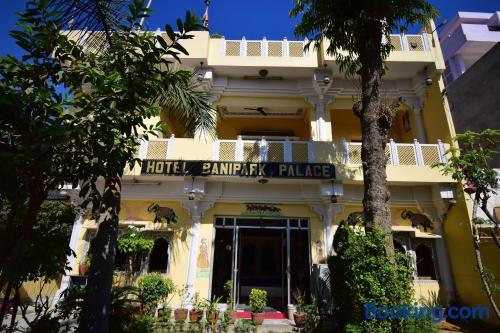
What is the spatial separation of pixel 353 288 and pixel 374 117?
4.05 meters

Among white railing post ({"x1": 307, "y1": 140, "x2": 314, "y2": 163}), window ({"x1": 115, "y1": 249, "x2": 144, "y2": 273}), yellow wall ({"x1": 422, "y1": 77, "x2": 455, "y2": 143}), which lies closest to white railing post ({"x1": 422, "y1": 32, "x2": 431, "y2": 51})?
yellow wall ({"x1": 422, "y1": 77, "x2": 455, "y2": 143})

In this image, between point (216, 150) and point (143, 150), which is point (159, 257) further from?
point (216, 150)

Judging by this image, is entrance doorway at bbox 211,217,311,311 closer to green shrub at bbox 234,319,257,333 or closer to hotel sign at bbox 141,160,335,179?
green shrub at bbox 234,319,257,333

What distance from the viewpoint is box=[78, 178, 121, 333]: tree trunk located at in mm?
4641

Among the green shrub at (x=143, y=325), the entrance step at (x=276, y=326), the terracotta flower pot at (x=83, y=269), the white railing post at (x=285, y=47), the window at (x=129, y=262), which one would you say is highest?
the white railing post at (x=285, y=47)

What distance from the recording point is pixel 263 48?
11734 millimetres

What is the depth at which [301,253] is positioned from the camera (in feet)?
35.1

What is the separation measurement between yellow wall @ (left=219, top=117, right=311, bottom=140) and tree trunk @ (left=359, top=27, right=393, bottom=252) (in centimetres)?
641

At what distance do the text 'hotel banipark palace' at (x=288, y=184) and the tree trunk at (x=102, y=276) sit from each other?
4028 millimetres

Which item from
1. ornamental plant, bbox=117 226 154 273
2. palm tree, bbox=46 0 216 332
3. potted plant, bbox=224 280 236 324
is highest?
palm tree, bbox=46 0 216 332

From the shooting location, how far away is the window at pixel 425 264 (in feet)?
32.9

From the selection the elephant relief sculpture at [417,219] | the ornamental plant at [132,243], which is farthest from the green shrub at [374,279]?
the ornamental plant at [132,243]

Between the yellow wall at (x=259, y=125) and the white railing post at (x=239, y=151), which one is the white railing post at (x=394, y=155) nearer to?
the yellow wall at (x=259, y=125)

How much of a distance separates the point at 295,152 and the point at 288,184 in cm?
133
